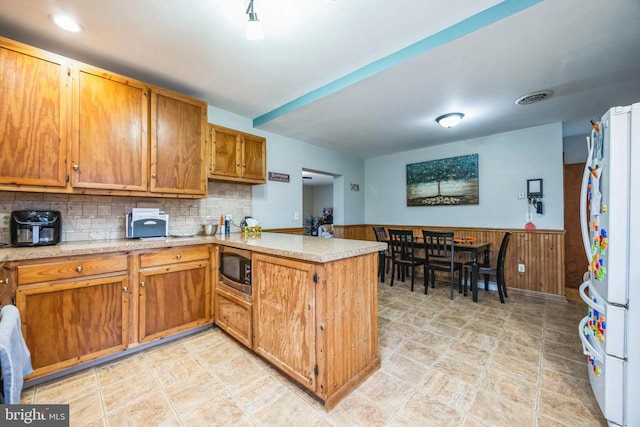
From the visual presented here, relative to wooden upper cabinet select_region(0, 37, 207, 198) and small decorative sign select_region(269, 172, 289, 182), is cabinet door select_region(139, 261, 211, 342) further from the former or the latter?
small decorative sign select_region(269, 172, 289, 182)

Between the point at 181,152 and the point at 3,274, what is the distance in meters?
1.46

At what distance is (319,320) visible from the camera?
1.52 metres

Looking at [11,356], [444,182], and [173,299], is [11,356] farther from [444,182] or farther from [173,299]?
[444,182]

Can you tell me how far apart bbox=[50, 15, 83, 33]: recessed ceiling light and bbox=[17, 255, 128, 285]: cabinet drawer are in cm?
162

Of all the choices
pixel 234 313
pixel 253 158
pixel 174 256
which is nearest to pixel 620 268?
pixel 234 313

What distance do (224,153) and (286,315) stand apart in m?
1.96

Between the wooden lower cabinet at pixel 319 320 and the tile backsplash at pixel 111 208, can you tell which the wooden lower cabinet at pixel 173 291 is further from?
the wooden lower cabinet at pixel 319 320

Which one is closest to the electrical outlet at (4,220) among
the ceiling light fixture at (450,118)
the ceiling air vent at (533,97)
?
the ceiling light fixture at (450,118)

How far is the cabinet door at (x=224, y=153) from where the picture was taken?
9.21 ft

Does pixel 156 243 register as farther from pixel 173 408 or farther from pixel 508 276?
pixel 508 276

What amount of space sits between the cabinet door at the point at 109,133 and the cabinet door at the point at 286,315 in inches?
53.1

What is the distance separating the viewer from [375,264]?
192 centimetres

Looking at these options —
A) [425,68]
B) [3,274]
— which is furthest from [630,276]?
[3,274]

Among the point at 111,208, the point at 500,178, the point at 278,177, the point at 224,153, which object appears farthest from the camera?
the point at 500,178
